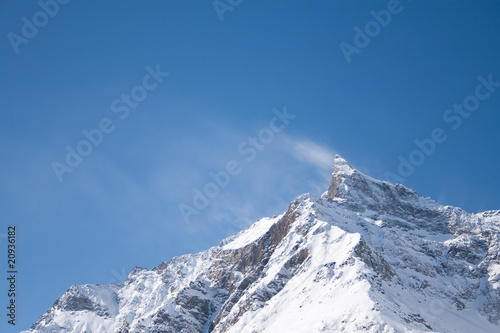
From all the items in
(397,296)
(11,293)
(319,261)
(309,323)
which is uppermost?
(319,261)

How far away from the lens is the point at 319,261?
19925 cm

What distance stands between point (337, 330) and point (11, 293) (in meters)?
79.3

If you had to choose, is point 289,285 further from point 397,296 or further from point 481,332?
point 481,332

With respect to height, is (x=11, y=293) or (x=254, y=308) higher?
(x=254, y=308)

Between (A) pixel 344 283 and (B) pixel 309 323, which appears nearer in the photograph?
(B) pixel 309 323

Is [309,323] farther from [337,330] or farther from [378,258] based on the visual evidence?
[378,258]

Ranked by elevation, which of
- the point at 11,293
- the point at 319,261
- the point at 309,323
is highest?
the point at 319,261

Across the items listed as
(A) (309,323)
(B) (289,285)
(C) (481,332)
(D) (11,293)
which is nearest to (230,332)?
(B) (289,285)

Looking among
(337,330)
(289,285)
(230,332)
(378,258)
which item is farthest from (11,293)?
(378,258)

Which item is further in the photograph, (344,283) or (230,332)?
(230,332)

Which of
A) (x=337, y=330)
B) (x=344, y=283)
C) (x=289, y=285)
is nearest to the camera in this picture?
(x=337, y=330)

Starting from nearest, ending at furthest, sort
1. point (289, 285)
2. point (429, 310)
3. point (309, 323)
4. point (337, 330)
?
point (337, 330) < point (309, 323) < point (429, 310) < point (289, 285)

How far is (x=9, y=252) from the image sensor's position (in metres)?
105

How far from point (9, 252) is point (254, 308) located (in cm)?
10647
